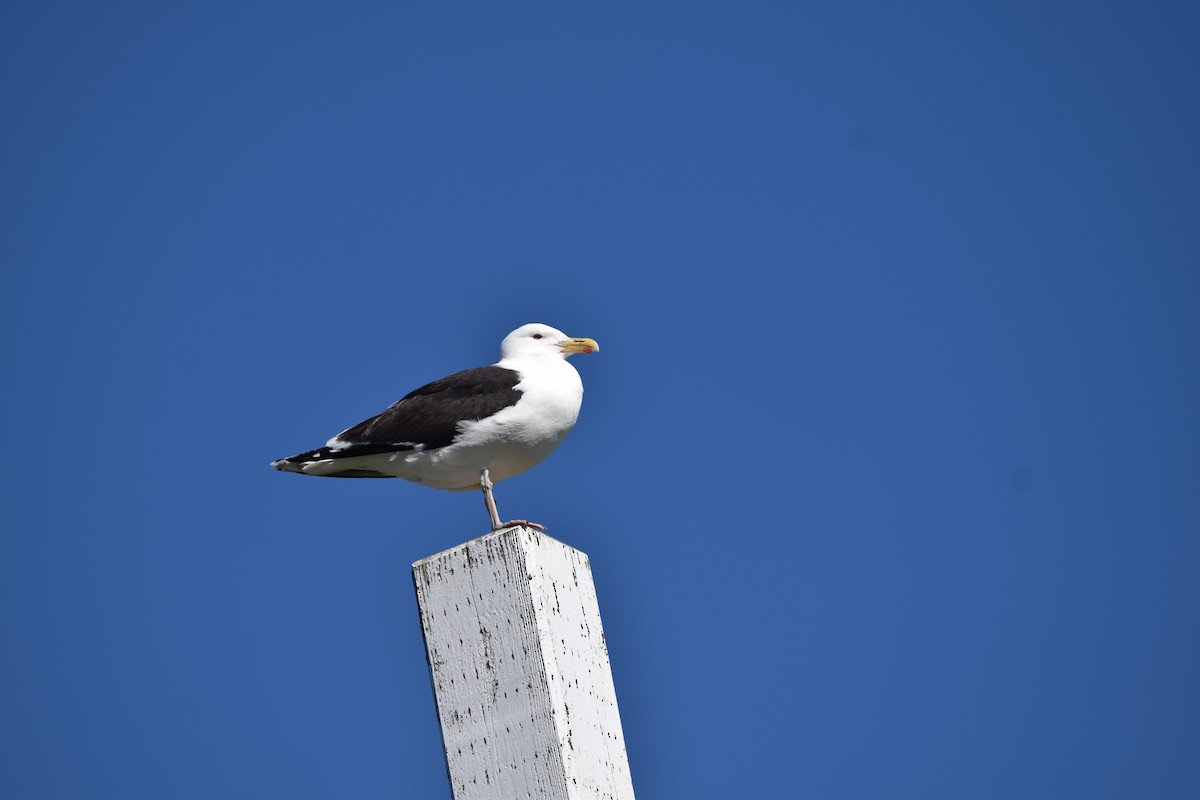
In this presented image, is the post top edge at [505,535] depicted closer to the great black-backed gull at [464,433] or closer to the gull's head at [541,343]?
the great black-backed gull at [464,433]

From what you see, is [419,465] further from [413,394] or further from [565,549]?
[565,549]

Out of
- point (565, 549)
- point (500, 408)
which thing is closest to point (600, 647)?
point (565, 549)

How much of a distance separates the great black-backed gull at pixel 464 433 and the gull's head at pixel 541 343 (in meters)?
0.74

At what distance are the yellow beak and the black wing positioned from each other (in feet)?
3.14

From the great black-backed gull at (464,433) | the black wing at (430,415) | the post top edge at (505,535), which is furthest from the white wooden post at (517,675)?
the black wing at (430,415)

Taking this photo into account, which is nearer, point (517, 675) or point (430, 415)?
point (517, 675)

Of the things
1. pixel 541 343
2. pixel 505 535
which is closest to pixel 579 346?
pixel 541 343

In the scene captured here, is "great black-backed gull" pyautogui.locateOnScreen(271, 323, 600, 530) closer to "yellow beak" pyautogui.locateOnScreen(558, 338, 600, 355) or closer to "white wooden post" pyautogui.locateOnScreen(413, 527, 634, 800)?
"yellow beak" pyautogui.locateOnScreen(558, 338, 600, 355)

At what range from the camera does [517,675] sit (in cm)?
418

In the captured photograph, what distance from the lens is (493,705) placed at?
4207mm

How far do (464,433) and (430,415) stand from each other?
0.28m

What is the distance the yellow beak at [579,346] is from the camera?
831cm

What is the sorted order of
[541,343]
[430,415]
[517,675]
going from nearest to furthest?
[517,675], [430,415], [541,343]

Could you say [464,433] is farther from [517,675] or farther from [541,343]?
[517,675]
